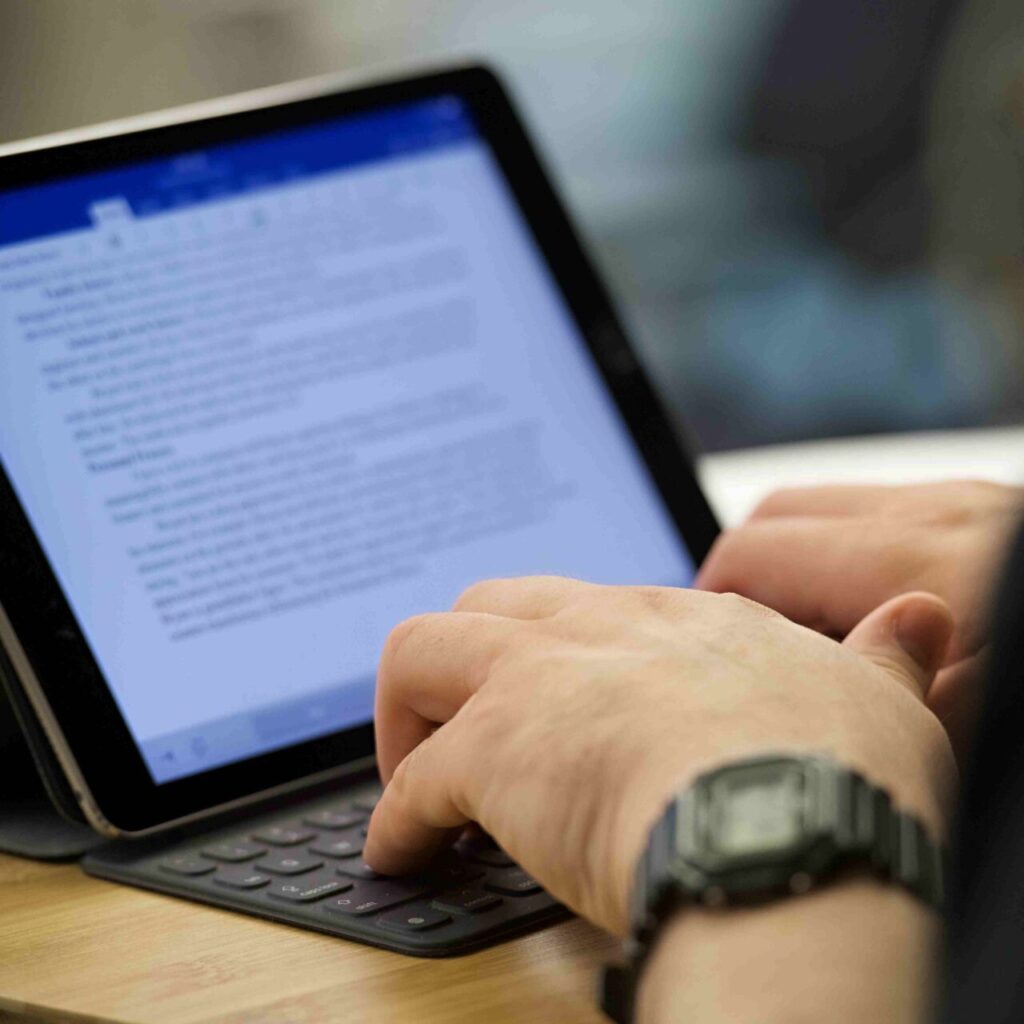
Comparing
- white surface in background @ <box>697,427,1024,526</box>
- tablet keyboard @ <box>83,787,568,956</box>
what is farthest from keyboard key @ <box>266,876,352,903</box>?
white surface in background @ <box>697,427,1024,526</box>

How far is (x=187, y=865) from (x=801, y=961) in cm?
31

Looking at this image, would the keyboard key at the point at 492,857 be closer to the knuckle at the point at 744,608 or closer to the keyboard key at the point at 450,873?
the keyboard key at the point at 450,873

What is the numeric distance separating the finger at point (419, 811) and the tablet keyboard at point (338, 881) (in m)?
0.01

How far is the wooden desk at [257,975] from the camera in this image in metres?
0.48

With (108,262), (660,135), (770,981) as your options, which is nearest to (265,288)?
(108,262)

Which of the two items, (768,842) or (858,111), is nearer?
(768,842)

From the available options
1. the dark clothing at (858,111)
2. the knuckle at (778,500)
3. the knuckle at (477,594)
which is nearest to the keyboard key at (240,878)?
the knuckle at (477,594)

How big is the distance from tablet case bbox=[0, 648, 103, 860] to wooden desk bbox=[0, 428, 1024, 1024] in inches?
1.3

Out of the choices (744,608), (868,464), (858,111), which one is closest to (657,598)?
(744,608)

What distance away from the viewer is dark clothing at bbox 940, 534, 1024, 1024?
307 mm

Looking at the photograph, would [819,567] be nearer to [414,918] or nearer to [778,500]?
[778,500]

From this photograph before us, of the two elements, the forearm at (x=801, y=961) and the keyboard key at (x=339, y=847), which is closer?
the forearm at (x=801, y=961)

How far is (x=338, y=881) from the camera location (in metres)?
0.58

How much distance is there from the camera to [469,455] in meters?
0.80
